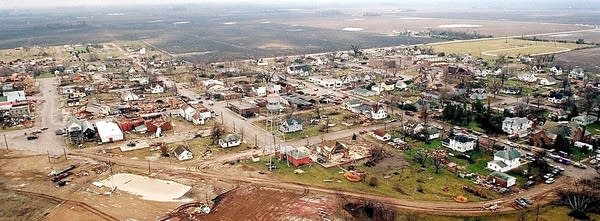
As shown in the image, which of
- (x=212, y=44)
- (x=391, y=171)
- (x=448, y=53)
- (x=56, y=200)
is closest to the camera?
(x=56, y=200)

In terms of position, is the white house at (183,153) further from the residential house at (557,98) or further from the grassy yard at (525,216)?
the residential house at (557,98)

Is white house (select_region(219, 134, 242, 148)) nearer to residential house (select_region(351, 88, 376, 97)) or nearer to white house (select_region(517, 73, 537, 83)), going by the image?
residential house (select_region(351, 88, 376, 97))

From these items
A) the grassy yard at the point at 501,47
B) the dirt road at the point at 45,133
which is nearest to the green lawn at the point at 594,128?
the dirt road at the point at 45,133

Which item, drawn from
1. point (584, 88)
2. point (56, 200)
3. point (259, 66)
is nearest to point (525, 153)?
point (584, 88)

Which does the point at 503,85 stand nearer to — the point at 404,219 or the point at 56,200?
A: the point at 404,219

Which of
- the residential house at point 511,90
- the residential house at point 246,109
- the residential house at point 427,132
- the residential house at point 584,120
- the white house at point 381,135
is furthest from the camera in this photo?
the residential house at point 511,90
